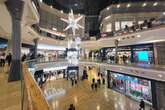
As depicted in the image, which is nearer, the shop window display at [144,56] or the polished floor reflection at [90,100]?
the polished floor reflection at [90,100]

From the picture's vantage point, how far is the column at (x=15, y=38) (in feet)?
17.3

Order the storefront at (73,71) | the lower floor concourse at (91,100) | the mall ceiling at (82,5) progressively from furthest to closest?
1. the mall ceiling at (82,5)
2. the storefront at (73,71)
3. the lower floor concourse at (91,100)

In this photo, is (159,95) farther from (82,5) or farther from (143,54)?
(82,5)

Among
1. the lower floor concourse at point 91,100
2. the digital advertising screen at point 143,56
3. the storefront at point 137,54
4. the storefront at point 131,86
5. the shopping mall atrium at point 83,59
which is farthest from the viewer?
the digital advertising screen at point 143,56

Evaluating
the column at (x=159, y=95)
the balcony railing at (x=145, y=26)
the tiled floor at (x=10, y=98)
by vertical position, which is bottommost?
the column at (x=159, y=95)

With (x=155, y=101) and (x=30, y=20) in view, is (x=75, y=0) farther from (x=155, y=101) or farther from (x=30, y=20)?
(x=155, y=101)

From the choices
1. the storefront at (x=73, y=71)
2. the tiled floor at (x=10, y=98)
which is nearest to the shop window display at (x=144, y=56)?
the storefront at (x=73, y=71)

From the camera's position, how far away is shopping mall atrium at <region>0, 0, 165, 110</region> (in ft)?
17.2

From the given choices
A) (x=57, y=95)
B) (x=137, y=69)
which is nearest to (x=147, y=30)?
(x=137, y=69)

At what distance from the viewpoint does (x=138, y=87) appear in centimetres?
1261

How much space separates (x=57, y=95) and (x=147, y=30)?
10.3 metres

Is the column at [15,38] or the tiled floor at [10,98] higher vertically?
the column at [15,38]

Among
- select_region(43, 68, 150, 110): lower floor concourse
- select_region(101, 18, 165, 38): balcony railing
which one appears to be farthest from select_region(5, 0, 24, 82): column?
select_region(101, 18, 165, 38): balcony railing

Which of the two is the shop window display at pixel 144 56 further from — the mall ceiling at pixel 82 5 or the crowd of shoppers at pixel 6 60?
the mall ceiling at pixel 82 5
